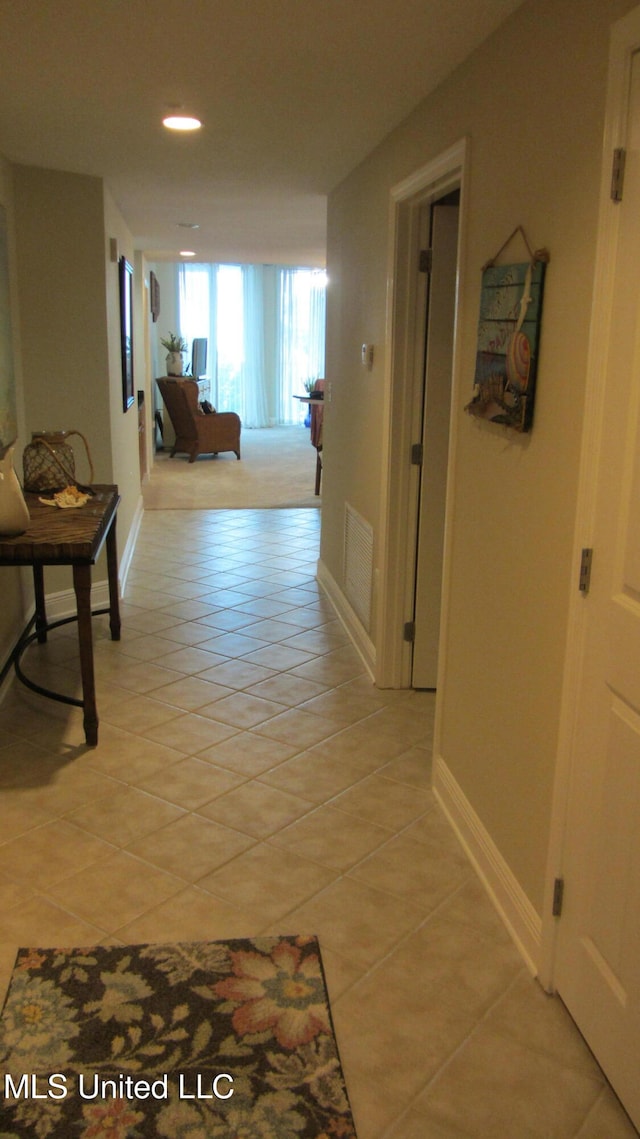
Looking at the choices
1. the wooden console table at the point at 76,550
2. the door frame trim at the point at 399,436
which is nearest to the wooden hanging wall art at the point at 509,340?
the door frame trim at the point at 399,436

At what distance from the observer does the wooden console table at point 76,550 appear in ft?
9.55

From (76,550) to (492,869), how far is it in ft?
5.29

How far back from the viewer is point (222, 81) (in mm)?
2688

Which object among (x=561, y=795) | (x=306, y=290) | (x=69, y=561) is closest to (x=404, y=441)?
(x=69, y=561)

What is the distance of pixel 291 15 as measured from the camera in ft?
7.03

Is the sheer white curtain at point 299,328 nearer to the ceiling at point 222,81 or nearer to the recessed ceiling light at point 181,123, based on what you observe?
the ceiling at point 222,81

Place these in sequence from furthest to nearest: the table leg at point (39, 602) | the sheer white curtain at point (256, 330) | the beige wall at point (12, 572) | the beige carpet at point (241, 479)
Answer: the sheer white curtain at point (256, 330), the beige carpet at point (241, 479), the table leg at point (39, 602), the beige wall at point (12, 572)

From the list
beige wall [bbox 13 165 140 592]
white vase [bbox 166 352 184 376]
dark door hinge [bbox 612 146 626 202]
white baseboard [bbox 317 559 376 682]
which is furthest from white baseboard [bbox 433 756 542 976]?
white vase [bbox 166 352 184 376]

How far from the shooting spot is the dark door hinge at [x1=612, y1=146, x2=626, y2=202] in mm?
1594

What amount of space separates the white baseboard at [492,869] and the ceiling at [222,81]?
2.06m

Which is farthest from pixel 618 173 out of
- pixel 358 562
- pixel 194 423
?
pixel 194 423

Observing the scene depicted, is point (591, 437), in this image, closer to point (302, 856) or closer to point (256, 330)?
point (302, 856)

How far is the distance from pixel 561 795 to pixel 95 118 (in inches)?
108

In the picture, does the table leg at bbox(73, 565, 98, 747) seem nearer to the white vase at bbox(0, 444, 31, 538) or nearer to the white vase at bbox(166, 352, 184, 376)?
the white vase at bbox(0, 444, 31, 538)
